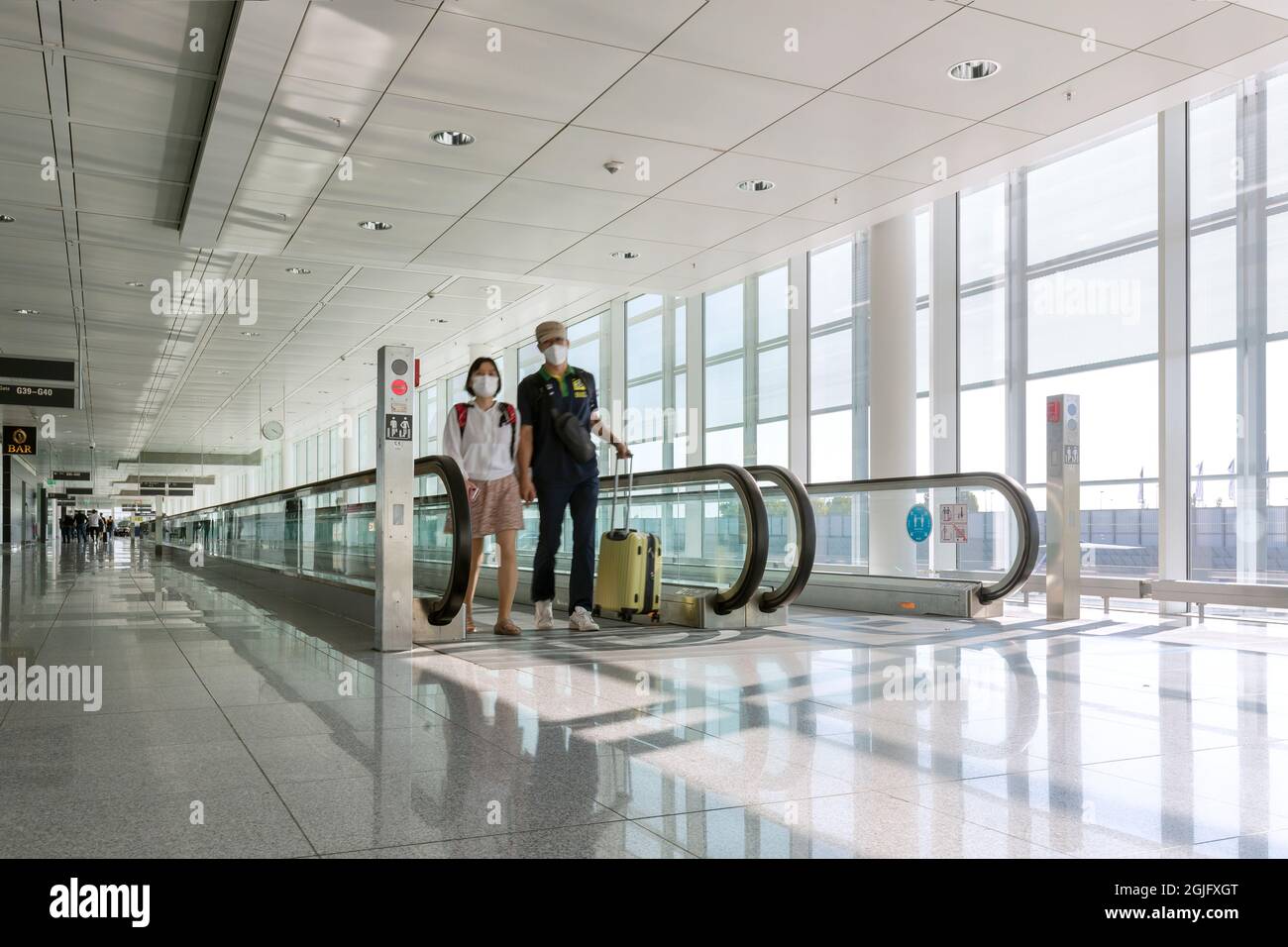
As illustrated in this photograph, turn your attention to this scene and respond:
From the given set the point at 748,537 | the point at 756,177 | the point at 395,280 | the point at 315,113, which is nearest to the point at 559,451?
the point at 748,537

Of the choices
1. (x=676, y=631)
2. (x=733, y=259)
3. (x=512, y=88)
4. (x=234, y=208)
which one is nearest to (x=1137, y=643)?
(x=676, y=631)

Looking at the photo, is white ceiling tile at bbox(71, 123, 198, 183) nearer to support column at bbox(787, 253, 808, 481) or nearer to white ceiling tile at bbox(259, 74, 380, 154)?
white ceiling tile at bbox(259, 74, 380, 154)

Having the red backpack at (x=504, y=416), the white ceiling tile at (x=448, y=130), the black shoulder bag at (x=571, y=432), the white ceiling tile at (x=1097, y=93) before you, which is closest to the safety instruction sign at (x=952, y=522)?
the white ceiling tile at (x=1097, y=93)

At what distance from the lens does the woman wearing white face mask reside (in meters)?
6.89

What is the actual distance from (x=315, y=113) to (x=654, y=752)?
6.28 metres

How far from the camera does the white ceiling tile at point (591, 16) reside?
6.26 metres

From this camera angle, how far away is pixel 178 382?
2233 cm

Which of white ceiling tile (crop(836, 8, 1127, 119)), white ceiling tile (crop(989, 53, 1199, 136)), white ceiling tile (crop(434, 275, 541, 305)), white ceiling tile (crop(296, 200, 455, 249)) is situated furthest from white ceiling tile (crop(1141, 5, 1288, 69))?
white ceiling tile (crop(434, 275, 541, 305))

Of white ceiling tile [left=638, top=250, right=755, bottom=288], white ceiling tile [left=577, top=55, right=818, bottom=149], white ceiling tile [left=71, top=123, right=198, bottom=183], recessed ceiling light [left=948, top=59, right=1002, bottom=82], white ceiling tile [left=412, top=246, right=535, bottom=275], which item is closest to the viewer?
recessed ceiling light [left=948, top=59, right=1002, bottom=82]

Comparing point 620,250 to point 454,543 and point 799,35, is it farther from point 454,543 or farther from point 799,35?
point 454,543

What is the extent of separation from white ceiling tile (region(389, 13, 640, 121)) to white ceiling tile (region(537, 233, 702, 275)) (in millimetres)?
3640

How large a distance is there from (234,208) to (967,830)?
9530 mm

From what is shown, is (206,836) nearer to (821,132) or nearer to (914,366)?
(821,132)

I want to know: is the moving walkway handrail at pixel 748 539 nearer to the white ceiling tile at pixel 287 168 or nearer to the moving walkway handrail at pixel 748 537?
the moving walkway handrail at pixel 748 537
